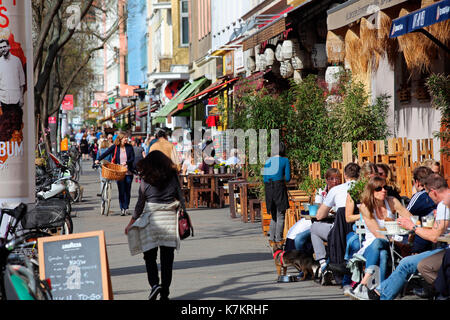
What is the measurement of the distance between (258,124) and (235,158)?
6.12 metres

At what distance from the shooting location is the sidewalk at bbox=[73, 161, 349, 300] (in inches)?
406

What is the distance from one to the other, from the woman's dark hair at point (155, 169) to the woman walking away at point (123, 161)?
37.1ft

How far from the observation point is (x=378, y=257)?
31.8ft

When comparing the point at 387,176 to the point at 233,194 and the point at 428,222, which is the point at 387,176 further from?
the point at 233,194

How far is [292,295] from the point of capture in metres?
10.2

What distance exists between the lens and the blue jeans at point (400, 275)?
891 cm

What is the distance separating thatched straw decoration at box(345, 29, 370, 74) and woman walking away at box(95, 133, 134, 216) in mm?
7410

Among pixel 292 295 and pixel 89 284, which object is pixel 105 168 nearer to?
pixel 292 295

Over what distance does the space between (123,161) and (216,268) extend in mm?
9378

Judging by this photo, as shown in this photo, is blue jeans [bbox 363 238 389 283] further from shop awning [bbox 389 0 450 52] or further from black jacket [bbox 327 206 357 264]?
shop awning [bbox 389 0 450 52]

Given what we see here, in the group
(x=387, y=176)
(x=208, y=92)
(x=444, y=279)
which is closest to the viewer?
(x=444, y=279)

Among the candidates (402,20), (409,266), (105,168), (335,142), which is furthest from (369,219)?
(105,168)

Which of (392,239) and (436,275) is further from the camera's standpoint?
(392,239)

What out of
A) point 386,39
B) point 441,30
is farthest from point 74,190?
point 441,30
